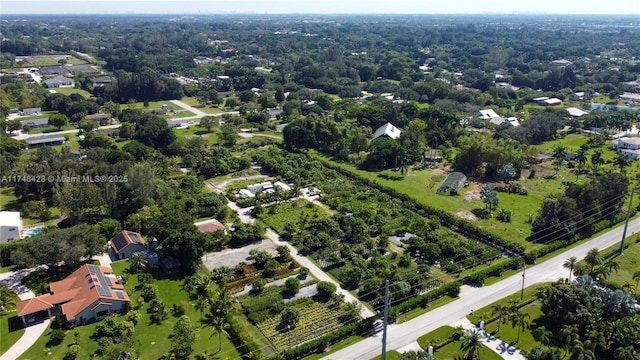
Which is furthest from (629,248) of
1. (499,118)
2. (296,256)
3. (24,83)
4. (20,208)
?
(24,83)

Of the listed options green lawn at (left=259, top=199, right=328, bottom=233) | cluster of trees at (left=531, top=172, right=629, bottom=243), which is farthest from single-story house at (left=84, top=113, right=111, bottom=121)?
cluster of trees at (left=531, top=172, right=629, bottom=243)

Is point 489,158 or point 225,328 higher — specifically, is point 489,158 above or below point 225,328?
above

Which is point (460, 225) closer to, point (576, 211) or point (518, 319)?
point (576, 211)

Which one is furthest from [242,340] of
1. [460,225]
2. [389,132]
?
[389,132]

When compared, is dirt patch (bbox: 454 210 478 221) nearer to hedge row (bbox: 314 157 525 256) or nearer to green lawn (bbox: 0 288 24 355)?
hedge row (bbox: 314 157 525 256)

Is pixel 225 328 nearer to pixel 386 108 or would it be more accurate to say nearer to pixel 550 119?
pixel 386 108

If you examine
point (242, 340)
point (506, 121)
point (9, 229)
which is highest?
point (506, 121)
